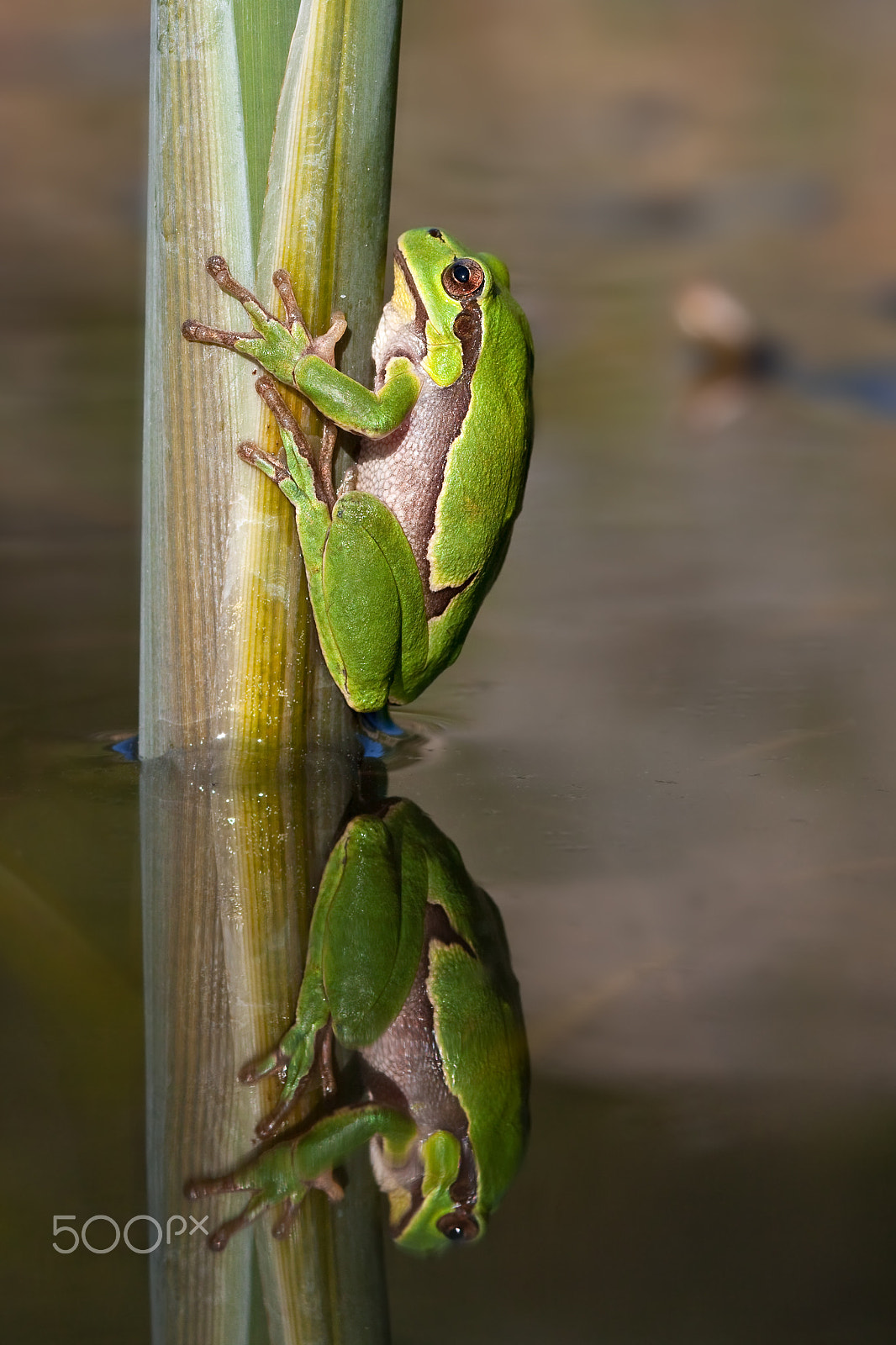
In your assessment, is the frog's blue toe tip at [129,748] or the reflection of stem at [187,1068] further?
the frog's blue toe tip at [129,748]

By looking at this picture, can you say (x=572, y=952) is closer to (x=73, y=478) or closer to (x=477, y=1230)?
(x=477, y=1230)

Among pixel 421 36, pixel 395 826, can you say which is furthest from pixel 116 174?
pixel 395 826

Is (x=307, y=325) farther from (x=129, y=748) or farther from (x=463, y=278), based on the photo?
(x=129, y=748)

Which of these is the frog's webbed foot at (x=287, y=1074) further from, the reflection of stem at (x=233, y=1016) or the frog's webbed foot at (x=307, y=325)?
the frog's webbed foot at (x=307, y=325)

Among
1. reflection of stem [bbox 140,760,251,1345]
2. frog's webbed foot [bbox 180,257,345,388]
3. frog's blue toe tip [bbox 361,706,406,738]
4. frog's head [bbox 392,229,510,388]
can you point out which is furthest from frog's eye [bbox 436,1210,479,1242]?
frog's head [bbox 392,229,510,388]

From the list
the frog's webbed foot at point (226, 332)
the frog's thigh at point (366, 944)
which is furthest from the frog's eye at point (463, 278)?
the frog's thigh at point (366, 944)

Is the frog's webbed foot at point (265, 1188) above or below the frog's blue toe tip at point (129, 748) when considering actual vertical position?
below
